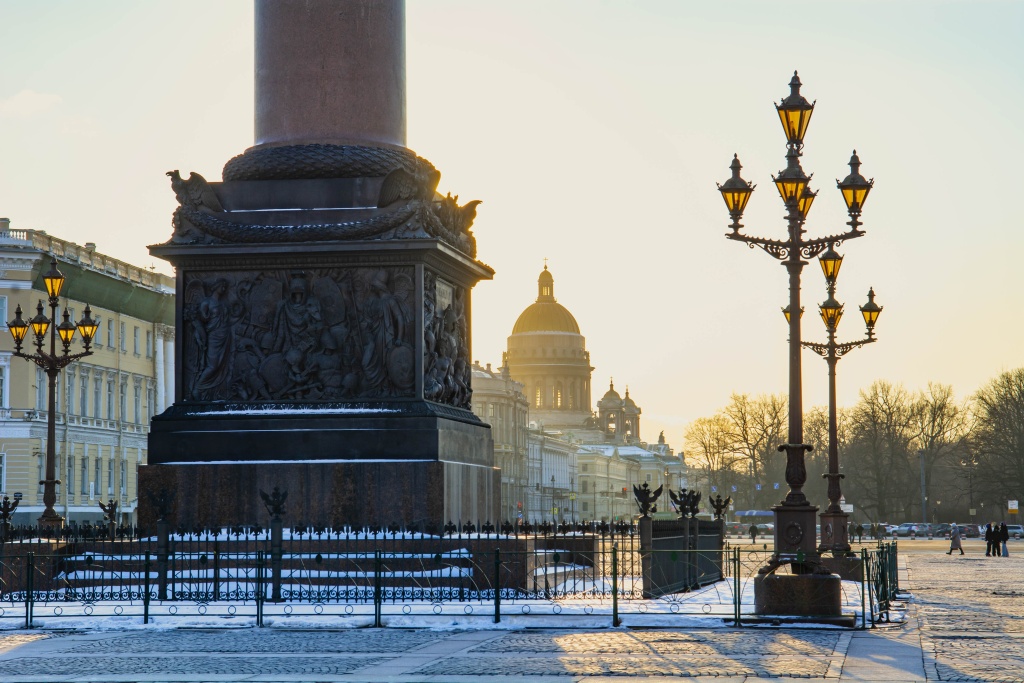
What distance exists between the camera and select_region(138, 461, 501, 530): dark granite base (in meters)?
26.5

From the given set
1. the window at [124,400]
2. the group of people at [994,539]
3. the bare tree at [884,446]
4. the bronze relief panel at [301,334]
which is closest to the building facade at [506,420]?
the bare tree at [884,446]

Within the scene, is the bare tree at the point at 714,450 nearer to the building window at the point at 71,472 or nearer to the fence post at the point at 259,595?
the building window at the point at 71,472

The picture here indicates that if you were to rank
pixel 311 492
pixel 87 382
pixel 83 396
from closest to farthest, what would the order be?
pixel 311 492 < pixel 83 396 < pixel 87 382

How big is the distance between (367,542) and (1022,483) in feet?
273

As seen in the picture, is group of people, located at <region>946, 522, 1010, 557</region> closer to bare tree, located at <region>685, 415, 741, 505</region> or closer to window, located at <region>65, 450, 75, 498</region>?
window, located at <region>65, 450, 75, 498</region>

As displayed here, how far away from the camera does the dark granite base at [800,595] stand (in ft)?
77.6

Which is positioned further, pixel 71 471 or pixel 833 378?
pixel 71 471

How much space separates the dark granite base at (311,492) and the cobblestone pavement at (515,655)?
4519mm

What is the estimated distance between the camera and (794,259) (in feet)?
84.4

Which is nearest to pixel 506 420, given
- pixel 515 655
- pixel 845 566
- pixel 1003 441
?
pixel 1003 441

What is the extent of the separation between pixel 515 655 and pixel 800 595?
5803 mm

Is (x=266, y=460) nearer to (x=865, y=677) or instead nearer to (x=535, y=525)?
(x=535, y=525)

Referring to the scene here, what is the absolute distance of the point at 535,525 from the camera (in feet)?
94.8

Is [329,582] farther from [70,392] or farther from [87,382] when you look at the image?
[87,382]
